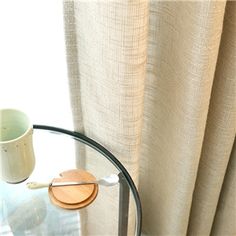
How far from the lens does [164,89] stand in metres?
0.69

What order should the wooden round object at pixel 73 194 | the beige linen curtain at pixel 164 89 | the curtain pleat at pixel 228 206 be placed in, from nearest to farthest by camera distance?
the beige linen curtain at pixel 164 89 → the wooden round object at pixel 73 194 → the curtain pleat at pixel 228 206

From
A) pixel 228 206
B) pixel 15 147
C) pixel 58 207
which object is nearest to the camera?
pixel 15 147

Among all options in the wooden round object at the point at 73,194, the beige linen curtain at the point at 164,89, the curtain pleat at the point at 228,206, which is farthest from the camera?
the curtain pleat at the point at 228,206

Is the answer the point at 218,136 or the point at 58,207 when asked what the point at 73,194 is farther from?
the point at 218,136

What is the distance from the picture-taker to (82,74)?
63 centimetres

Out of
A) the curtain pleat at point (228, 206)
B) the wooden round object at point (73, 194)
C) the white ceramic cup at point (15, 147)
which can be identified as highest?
the white ceramic cup at point (15, 147)

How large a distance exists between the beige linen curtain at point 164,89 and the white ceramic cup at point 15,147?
10cm

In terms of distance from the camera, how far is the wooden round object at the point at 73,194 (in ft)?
2.28

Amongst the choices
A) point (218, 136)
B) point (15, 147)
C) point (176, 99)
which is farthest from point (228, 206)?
point (15, 147)

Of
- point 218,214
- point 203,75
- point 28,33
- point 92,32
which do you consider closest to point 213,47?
point 203,75

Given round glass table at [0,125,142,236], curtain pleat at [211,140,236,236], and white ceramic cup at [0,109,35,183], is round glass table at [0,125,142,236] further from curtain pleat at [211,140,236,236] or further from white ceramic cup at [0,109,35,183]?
curtain pleat at [211,140,236,236]

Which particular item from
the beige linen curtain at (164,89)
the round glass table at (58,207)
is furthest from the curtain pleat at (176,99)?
the round glass table at (58,207)

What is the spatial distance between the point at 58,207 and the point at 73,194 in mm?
53

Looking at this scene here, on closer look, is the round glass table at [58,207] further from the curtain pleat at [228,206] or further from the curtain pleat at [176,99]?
the curtain pleat at [228,206]
